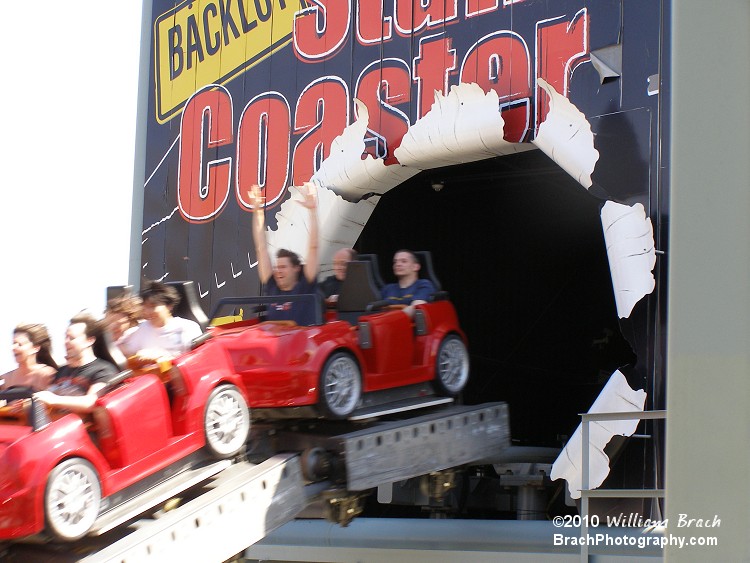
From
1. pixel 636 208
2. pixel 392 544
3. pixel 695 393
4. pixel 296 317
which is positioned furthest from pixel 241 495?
pixel 695 393

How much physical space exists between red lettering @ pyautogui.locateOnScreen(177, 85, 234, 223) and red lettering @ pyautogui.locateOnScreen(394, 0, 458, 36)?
2006 millimetres

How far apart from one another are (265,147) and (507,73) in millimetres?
2563

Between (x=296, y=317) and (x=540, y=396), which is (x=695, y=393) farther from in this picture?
(x=540, y=396)

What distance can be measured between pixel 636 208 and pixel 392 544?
2.78 m

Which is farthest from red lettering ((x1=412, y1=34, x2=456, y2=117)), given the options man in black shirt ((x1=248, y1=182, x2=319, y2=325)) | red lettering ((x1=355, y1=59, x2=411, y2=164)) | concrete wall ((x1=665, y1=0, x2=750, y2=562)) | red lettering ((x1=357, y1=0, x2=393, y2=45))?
concrete wall ((x1=665, y1=0, x2=750, y2=562))

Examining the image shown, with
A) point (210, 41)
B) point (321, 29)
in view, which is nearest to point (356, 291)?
point (321, 29)

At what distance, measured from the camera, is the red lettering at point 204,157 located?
8.69m

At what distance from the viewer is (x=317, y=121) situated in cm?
798

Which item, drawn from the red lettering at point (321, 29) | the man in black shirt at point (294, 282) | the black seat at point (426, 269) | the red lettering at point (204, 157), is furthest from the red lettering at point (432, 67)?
the red lettering at point (204, 157)

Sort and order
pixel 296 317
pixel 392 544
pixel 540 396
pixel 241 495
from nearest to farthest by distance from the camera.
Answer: pixel 241 495 < pixel 296 317 < pixel 392 544 < pixel 540 396

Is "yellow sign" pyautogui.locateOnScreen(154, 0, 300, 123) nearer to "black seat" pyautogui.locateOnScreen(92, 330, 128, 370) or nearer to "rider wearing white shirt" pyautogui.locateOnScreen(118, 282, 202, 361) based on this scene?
"rider wearing white shirt" pyautogui.locateOnScreen(118, 282, 202, 361)

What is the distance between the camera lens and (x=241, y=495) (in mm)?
4633

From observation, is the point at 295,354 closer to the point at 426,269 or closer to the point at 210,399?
the point at 210,399

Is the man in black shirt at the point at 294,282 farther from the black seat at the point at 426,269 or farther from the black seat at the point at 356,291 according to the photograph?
the black seat at the point at 426,269
